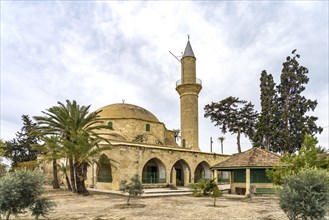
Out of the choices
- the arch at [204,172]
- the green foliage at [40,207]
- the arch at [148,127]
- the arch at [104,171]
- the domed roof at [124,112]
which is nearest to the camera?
the green foliage at [40,207]

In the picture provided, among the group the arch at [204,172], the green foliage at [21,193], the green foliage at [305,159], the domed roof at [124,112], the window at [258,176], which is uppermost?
the domed roof at [124,112]

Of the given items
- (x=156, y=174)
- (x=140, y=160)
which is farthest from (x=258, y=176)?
(x=156, y=174)

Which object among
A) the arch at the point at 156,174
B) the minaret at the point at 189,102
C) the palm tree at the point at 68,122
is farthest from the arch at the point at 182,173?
the palm tree at the point at 68,122

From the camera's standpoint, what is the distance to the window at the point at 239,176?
72.1 ft

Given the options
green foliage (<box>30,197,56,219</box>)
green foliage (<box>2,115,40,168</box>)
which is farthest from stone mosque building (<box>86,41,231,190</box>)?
green foliage (<box>2,115,40,168</box>)

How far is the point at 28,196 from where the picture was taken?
9.45 m

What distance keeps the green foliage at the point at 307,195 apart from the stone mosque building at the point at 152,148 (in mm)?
15784

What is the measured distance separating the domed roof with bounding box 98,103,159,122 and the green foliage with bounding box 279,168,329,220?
2458cm

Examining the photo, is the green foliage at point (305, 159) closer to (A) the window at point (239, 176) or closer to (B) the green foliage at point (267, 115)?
(A) the window at point (239, 176)

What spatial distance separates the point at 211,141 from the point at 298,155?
57.1 metres

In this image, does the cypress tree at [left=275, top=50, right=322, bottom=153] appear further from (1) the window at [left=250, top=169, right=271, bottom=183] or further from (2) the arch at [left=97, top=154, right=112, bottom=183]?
(2) the arch at [left=97, top=154, right=112, bottom=183]

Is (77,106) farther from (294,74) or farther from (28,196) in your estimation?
(294,74)

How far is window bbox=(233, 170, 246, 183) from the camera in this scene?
72.1 ft

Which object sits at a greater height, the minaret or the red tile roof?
the minaret
